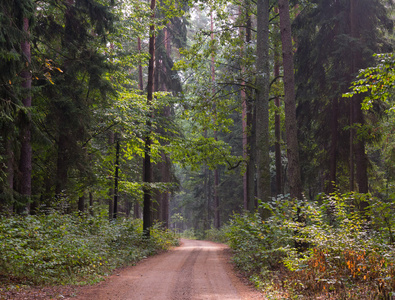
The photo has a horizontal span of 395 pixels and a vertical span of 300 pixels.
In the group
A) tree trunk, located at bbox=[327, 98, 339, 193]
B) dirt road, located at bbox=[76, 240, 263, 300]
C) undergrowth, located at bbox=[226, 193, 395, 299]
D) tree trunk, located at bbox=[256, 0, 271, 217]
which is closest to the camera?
undergrowth, located at bbox=[226, 193, 395, 299]

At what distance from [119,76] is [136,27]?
2.64 m

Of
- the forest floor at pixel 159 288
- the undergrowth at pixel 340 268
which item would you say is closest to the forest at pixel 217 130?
the undergrowth at pixel 340 268

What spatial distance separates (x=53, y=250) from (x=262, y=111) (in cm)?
850

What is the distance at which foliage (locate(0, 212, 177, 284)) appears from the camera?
684 centimetres

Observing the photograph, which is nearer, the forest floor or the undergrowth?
the undergrowth

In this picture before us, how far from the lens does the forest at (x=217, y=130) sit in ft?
22.0

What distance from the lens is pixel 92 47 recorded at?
A: 13.0 metres

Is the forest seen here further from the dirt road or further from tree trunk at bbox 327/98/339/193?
the dirt road

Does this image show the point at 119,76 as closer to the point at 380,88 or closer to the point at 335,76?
the point at 335,76

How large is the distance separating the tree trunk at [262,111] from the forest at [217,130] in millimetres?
53

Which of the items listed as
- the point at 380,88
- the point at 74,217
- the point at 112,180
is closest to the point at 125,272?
the point at 74,217

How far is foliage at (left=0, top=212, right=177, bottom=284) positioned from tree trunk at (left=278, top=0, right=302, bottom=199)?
612 cm

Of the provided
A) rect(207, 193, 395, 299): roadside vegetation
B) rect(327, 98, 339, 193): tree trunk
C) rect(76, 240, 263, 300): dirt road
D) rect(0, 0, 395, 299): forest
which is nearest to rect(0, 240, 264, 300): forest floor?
rect(76, 240, 263, 300): dirt road

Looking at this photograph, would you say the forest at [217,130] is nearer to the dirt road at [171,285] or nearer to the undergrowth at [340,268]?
the undergrowth at [340,268]
